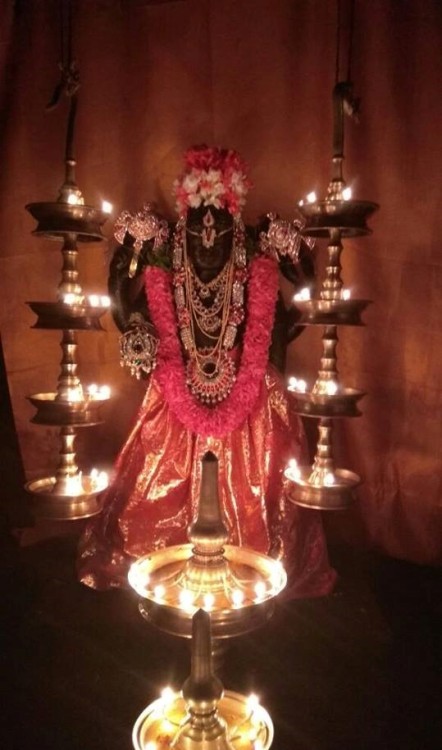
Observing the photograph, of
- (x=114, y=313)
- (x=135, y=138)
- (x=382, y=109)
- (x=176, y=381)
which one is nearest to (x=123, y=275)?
(x=114, y=313)

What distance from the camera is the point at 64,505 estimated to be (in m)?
1.85

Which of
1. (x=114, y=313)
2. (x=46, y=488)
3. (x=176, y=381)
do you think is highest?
(x=114, y=313)

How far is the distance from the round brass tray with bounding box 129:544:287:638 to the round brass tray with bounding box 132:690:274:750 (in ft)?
0.44

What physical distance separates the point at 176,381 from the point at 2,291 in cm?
Result: 76

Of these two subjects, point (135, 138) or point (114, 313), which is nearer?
point (114, 313)

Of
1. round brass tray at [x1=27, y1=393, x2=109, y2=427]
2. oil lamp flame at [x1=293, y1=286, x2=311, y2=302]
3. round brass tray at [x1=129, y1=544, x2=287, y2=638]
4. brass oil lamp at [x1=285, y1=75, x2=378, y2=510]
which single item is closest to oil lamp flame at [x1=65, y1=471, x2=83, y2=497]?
round brass tray at [x1=27, y1=393, x2=109, y2=427]

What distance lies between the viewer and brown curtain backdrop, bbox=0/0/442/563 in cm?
202

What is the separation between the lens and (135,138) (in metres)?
2.37

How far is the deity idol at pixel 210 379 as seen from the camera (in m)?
2.04

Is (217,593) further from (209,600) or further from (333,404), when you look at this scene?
(333,404)

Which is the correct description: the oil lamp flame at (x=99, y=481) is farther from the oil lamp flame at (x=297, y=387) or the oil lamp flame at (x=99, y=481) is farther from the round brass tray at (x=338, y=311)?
the round brass tray at (x=338, y=311)

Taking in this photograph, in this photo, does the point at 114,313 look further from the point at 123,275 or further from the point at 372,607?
the point at 372,607

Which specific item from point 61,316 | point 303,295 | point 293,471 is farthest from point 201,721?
point 303,295

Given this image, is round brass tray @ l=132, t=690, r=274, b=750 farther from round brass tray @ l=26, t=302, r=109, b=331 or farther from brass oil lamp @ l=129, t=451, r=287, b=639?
round brass tray @ l=26, t=302, r=109, b=331
